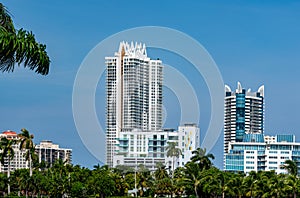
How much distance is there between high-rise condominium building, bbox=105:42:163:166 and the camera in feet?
424

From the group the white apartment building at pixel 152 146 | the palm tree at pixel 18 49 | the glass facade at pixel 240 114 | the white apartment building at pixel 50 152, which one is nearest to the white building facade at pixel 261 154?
the white apartment building at pixel 152 146

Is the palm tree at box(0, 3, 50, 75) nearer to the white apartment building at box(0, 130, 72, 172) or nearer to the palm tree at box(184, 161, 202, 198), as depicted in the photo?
the palm tree at box(184, 161, 202, 198)

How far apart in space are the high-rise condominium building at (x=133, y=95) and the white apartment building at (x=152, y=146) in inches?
278

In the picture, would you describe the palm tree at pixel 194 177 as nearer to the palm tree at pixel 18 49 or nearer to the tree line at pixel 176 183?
the tree line at pixel 176 183

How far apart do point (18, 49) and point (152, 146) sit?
106 metres

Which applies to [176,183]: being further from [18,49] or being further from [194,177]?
[18,49]

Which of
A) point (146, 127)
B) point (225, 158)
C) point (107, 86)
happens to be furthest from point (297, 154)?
point (107, 86)

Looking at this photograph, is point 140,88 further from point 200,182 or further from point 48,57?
point 48,57

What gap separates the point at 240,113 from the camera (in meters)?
174

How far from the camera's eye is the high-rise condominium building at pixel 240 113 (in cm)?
17388

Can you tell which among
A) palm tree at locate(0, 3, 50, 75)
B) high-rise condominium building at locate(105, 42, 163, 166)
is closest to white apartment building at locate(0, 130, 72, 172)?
high-rise condominium building at locate(105, 42, 163, 166)

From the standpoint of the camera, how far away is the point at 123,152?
388 feet

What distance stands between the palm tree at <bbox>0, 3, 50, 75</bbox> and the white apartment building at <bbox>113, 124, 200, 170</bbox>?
103m

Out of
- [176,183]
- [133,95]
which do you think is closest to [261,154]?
[133,95]
